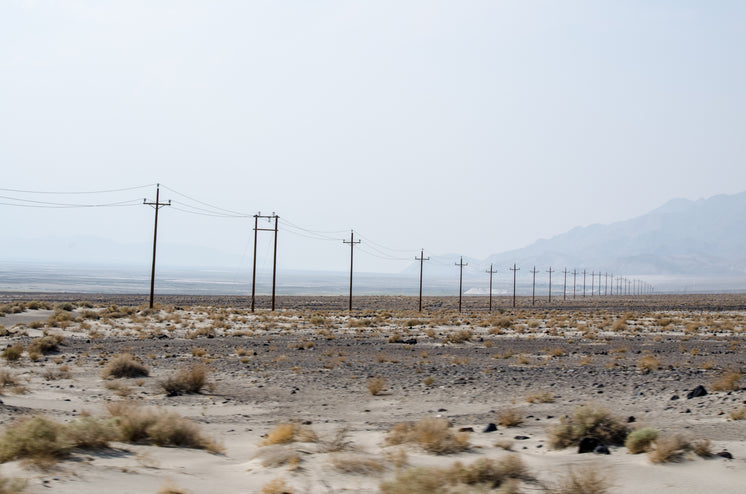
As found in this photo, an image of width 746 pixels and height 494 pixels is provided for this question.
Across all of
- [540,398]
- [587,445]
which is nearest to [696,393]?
[540,398]

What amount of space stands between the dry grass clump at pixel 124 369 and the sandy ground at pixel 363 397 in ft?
1.18

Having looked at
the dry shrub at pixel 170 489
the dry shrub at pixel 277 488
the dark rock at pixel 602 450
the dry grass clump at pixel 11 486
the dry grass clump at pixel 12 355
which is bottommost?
the dry grass clump at pixel 12 355

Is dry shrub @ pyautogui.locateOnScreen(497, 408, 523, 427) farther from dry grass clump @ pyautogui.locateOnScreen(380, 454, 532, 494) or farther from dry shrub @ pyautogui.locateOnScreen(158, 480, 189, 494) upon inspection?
dry shrub @ pyautogui.locateOnScreen(158, 480, 189, 494)

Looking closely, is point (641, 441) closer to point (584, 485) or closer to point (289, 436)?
point (584, 485)

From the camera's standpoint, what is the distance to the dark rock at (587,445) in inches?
399

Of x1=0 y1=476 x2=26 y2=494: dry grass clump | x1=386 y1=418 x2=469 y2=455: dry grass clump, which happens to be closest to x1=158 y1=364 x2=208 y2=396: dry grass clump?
x1=386 y1=418 x2=469 y2=455: dry grass clump

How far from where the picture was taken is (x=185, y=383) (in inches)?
683

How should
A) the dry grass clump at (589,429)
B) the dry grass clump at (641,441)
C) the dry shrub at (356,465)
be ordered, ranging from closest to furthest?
the dry shrub at (356,465) → the dry grass clump at (641,441) → the dry grass clump at (589,429)

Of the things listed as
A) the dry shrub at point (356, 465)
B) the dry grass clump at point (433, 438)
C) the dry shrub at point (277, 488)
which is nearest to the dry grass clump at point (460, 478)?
the dry shrub at point (356, 465)

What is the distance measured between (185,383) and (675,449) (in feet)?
39.4

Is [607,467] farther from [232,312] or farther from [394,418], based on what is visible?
[232,312]

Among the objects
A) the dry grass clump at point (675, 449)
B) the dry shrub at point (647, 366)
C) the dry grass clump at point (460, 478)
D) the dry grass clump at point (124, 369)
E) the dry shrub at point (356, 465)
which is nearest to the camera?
the dry grass clump at point (460, 478)

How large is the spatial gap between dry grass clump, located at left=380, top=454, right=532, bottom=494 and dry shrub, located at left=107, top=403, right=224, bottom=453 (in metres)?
4.03

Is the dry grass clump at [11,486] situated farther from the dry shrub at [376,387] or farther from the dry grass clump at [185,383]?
the dry shrub at [376,387]
